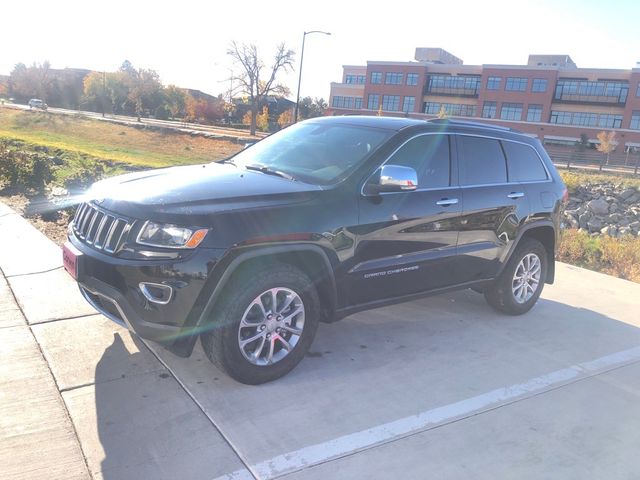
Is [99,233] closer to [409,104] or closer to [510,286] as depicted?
[510,286]

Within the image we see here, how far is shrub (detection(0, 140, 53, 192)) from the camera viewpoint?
9.53 metres

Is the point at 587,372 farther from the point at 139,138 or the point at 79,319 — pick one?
the point at 139,138

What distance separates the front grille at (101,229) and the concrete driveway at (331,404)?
92 cm

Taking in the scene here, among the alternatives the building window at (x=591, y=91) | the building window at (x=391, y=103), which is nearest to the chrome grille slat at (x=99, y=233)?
the building window at (x=591, y=91)

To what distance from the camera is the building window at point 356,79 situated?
9150cm

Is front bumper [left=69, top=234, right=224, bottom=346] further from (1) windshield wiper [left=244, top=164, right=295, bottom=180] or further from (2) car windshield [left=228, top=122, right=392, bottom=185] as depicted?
(2) car windshield [left=228, top=122, right=392, bottom=185]

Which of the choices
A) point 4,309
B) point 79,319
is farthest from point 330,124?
point 4,309

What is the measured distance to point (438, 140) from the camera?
15.3 ft

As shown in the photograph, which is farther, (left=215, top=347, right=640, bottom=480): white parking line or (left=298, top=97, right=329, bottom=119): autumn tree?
(left=298, top=97, right=329, bottom=119): autumn tree

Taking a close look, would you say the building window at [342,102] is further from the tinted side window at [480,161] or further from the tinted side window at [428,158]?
the tinted side window at [428,158]

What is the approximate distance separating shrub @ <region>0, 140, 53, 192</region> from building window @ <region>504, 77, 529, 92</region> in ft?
246

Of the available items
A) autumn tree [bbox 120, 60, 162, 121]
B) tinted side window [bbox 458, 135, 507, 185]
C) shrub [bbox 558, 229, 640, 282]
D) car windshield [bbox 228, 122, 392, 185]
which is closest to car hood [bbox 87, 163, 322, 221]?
car windshield [bbox 228, 122, 392, 185]

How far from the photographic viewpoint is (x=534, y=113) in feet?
244

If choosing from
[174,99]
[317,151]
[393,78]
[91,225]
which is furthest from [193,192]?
[174,99]
